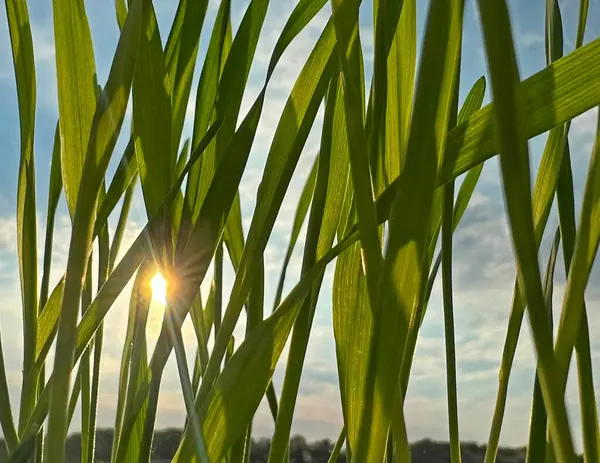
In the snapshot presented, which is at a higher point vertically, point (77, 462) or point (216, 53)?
point (216, 53)

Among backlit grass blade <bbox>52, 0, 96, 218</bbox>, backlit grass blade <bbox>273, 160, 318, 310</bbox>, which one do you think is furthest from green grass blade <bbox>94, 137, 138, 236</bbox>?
backlit grass blade <bbox>273, 160, 318, 310</bbox>

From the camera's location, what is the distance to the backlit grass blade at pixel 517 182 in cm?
12

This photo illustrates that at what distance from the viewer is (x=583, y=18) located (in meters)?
0.27

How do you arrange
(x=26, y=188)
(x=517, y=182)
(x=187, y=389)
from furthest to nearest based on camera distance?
(x=26, y=188)
(x=187, y=389)
(x=517, y=182)

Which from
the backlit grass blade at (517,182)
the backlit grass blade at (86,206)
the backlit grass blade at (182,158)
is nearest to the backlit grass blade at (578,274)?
the backlit grass blade at (517,182)

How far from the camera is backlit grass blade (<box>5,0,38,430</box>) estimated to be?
31 centimetres

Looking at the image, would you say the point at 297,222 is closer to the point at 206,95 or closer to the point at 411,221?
the point at 206,95

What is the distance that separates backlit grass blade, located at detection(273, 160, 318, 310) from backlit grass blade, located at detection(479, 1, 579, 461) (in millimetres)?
256

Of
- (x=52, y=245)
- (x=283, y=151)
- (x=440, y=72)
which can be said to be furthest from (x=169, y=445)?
(x=440, y=72)

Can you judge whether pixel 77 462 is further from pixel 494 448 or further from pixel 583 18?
pixel 583 18

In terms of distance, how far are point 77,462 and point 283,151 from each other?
1.11ft

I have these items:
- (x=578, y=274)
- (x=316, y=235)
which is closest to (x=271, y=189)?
(x=316, y=235)

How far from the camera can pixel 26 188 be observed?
1.15ft

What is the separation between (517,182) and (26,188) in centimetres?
29
